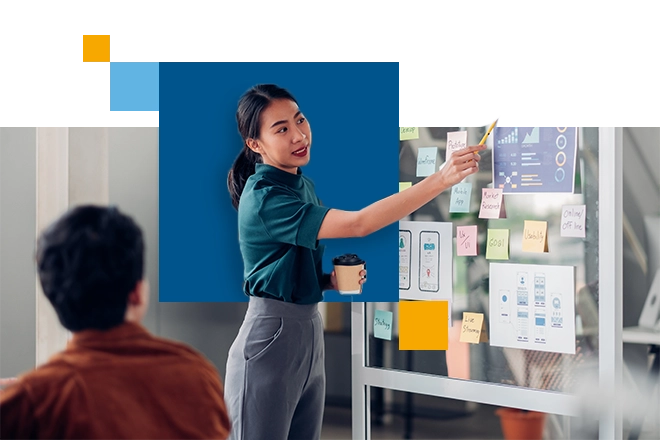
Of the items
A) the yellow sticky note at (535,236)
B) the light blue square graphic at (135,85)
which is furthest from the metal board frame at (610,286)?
the light blue square graphic at (135,85)

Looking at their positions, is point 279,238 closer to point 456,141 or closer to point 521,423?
point 456,141

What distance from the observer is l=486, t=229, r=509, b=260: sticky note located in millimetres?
2502

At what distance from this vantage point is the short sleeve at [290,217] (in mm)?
1903

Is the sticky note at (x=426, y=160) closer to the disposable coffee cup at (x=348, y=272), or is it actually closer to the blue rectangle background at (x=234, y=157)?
the blue rectangle background at (x=234, y=157)

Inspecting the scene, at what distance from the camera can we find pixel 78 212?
112 cm

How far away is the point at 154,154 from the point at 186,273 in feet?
2.91

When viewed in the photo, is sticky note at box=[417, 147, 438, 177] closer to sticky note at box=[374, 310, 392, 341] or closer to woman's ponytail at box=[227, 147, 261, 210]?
sticky note at box=[374, 310, 392, 341]

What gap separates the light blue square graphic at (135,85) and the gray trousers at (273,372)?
0.65 meters

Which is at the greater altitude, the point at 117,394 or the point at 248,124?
the point at 248,124

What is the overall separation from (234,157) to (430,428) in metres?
1.24

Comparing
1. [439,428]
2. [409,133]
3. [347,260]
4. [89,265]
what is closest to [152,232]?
[409,133]

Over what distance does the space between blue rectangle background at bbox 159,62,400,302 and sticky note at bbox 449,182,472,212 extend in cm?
47

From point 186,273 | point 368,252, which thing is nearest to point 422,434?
point 368,252

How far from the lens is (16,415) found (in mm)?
1039
